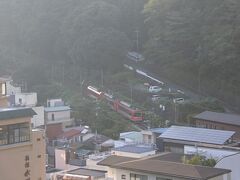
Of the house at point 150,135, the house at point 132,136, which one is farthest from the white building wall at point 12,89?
the house at point 150,135

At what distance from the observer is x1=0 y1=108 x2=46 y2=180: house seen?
9773 mm

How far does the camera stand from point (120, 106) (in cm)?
2731

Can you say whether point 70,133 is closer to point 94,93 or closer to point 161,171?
point 94,93

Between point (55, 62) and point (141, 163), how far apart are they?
80.7 ft

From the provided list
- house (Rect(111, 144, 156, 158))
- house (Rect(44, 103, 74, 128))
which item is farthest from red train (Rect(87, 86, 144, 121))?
house (Rect(111, 144, 156, 158))

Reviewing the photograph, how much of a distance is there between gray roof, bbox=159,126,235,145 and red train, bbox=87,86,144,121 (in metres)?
5.86

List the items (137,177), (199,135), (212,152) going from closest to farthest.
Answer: (137,177) < (212,152) < (199,135)

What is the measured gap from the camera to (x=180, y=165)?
38.2 ft

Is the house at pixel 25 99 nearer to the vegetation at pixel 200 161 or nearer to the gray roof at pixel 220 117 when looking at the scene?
the gray roof at pixel 220 117

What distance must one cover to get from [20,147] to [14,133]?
0.28 metres

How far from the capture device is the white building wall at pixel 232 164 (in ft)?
41.4

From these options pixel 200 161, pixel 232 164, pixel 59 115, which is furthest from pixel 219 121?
pixel 200 161

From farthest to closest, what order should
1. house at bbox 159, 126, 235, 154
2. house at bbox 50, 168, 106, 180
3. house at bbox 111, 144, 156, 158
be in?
house at bbox 159, 126, 235, 154, house at bbox 111, 144, 156, 158, house at bbox 50, 168, 106, 180

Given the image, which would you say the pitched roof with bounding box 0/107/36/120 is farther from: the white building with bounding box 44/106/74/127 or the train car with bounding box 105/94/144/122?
the train car with bounding box 105/94/144/122
